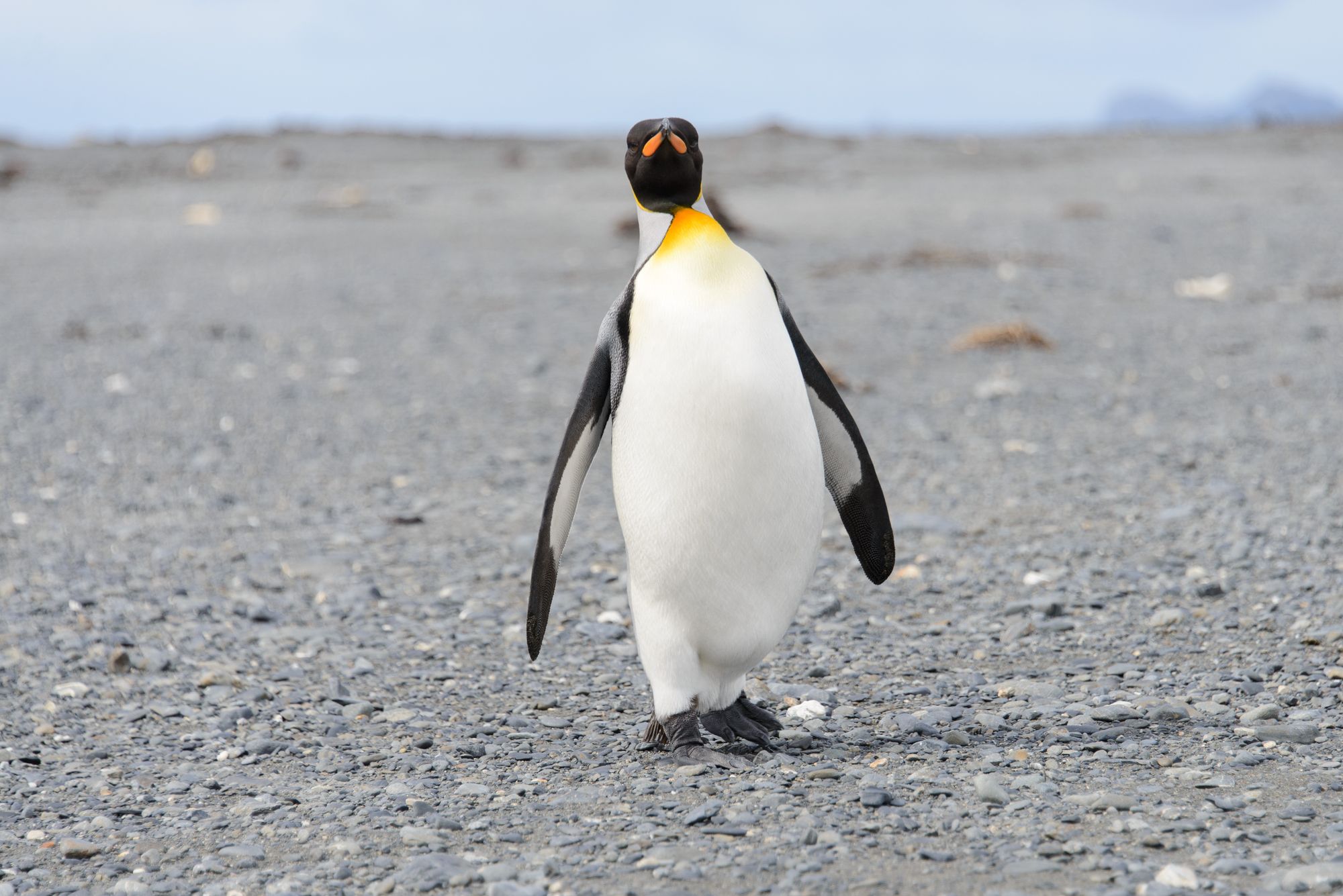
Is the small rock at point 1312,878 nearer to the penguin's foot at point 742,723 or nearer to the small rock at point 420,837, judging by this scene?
the penguin's foot at point 742,723

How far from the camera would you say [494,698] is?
377cm

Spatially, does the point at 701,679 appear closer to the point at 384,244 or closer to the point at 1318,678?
the point at 1318,678

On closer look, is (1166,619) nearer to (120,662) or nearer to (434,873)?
(434,873)

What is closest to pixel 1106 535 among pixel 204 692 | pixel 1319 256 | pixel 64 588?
pixel 204 692

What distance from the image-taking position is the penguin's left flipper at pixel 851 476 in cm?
344

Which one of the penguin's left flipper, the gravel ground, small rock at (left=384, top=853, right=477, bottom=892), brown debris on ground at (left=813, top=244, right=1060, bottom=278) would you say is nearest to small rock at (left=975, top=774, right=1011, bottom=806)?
the gravel ground

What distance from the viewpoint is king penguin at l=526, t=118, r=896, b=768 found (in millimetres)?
3080

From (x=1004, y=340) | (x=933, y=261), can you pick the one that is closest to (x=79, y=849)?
Result: (x=1004, y=340)

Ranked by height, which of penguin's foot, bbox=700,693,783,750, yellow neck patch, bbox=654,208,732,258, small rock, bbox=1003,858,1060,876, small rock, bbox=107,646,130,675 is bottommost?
small rock, bbox=107,646,130,675

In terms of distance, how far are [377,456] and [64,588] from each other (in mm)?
2032

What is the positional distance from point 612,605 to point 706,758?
1505 millimetres

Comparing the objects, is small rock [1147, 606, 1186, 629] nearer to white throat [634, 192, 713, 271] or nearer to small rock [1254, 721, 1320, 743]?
small rock [1254, 721, 1320, 743]

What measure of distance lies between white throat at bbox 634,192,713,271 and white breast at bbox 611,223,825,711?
3.1 inches

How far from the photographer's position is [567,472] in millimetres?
3309
